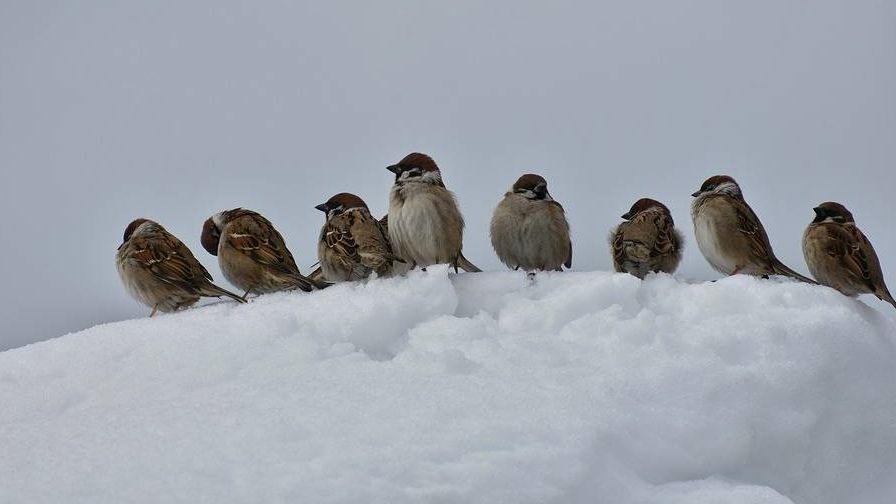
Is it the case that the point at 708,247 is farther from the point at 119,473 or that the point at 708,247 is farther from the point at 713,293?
the point at 119,473

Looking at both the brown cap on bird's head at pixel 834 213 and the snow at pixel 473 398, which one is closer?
the snow at pixel 473 398

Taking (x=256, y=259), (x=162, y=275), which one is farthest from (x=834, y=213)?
(x=162, y=275)

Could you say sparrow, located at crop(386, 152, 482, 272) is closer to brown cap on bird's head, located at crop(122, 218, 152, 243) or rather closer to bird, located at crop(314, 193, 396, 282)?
bird, located at crop(314, 193, 396, 282)

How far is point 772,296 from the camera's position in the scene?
6367mm

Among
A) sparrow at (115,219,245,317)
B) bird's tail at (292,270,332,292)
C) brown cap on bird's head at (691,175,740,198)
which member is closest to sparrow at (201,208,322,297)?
bird's tail at (292,270,332,292)

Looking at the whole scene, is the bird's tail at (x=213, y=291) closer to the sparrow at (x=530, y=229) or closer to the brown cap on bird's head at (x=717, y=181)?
the sparrow at (x=530, y=229)

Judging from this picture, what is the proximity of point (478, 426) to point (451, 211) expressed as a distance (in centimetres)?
269

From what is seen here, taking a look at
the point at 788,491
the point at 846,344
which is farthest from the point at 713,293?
the point at 788,491

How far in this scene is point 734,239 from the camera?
7973mm

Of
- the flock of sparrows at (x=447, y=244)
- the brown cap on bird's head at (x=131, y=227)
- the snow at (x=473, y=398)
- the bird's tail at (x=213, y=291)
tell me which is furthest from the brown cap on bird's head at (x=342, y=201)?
the brown cap on bird's head at (x=131, y=227)

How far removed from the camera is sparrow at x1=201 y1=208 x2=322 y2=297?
8.02m

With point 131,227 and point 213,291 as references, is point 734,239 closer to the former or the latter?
point 213,291

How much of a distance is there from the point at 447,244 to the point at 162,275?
2.21 m

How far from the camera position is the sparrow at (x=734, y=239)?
26.1ft
